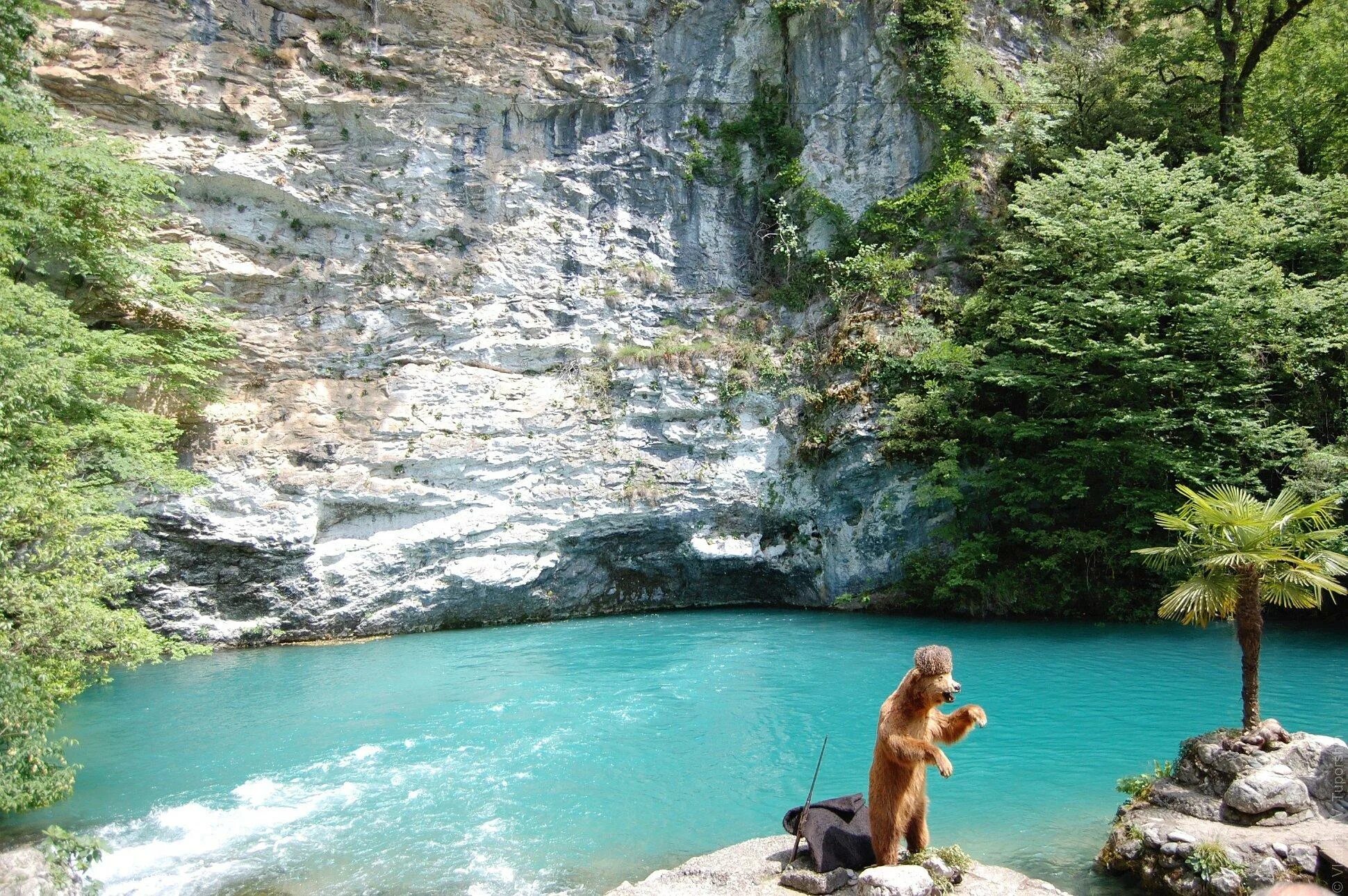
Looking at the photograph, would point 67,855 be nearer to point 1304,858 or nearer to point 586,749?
point 586,749

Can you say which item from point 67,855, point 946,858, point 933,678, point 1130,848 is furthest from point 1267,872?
point 67,855

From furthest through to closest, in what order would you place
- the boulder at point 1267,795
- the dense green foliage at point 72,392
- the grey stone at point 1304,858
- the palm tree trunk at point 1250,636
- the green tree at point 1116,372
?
1. the green tree at point 1116,372
2. the dense green foliage at point 72,392
3. the palm tree trunk at point 1250,636
4. the boulder at point 1267,795
5. the grey stone at point 1304,858

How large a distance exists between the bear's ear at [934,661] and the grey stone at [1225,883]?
2.22 m

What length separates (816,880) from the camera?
4.77 metres

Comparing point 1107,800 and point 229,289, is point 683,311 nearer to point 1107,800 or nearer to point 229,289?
point 229,289

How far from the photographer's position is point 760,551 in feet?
65.1

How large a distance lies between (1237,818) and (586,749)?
6.53 metres

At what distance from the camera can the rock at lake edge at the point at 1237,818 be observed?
4918 millimetres

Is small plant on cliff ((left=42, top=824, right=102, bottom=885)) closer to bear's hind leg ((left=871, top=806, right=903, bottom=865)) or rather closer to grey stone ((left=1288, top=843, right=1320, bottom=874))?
bear's hind leg ((left=871, top=806, right=903, bottom=865))

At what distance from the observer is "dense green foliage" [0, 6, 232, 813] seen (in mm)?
7266

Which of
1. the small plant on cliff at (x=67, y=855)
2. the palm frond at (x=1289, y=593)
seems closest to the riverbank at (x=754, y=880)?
the palm frond at (x=1289, y=593)

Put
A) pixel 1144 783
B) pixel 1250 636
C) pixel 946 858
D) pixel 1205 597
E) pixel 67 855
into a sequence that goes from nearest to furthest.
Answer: pixel 946 858 → pixel 1250 636 → pixel 67 855 → pixel 1205 597 → pixel 1144 783

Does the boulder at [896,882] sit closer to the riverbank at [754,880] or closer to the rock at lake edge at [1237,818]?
the riverbank at [754,880]

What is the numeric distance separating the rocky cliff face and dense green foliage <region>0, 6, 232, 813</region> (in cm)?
161
